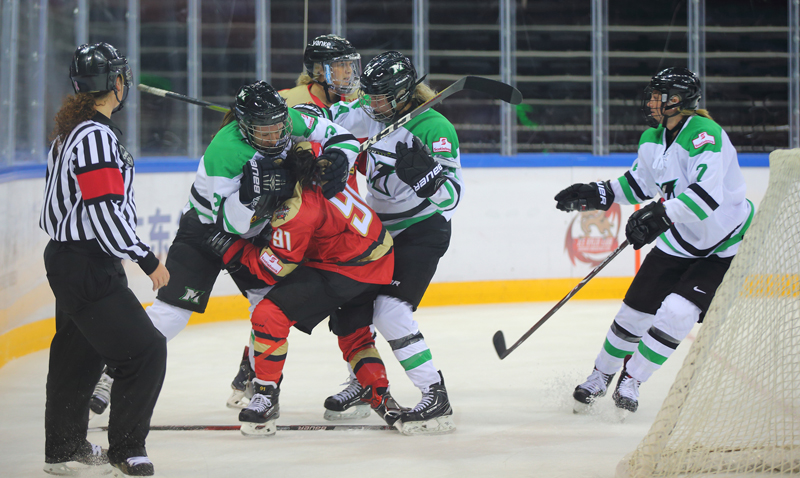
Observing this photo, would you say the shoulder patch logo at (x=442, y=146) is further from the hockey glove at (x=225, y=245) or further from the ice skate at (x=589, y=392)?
the ice skate at (x=589, y=392)

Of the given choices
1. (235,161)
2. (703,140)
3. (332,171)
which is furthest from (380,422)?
(703,140)

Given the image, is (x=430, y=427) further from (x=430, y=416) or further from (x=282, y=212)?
(x=282, y=212)

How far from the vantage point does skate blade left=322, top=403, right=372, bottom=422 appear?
2871mm

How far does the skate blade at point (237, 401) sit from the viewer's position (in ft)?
9.86

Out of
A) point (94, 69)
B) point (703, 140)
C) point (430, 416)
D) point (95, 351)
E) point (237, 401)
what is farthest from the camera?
point (237, 401)

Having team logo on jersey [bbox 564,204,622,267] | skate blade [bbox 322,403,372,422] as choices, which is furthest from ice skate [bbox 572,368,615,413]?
team logo on jersey [bbox 564,204,622,267]

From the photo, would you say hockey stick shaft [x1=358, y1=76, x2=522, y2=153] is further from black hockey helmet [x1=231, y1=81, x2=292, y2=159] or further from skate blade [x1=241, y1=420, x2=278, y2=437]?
skate blade [x1=241, y1=420, x2=278, y2=437]

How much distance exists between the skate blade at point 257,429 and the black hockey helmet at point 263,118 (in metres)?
0.85

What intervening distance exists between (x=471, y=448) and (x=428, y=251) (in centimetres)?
67

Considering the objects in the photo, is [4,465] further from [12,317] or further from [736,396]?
[736,396]

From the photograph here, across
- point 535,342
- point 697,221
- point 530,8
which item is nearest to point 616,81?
point 530,8

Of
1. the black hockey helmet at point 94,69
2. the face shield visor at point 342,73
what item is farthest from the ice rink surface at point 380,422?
the face shield visor at point 342,73

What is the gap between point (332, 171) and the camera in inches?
97.3

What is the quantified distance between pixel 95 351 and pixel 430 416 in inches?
41.6
